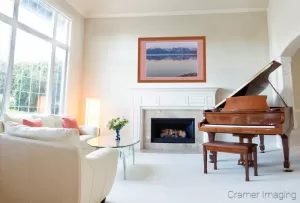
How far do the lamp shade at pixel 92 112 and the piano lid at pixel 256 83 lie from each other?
300 cm

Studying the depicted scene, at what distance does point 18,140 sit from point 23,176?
1.04ft

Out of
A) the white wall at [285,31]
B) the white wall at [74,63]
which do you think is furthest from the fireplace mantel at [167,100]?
the white wall at [285,31]

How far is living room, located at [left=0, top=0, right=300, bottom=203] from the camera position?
4.12m

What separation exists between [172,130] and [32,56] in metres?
3.80

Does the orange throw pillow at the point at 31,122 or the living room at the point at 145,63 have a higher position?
the living room at the point at 145,63

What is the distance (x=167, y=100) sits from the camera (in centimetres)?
528

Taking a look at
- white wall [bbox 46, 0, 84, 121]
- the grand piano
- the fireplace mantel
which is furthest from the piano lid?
white wall [bbox 46, 0, 84, 121]

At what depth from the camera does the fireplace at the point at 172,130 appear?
17.4ft

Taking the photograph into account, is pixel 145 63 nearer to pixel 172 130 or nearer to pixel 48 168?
pixel 172 130

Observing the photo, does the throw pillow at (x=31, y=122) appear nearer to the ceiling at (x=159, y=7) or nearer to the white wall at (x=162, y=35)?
the white wall at (x=162, y=35)

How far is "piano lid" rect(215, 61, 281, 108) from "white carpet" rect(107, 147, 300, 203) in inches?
49.2

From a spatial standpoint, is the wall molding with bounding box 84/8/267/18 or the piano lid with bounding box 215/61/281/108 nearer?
the piano lid with bounding box 215/61/281/108

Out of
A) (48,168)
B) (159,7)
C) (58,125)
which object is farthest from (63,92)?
(48,168)

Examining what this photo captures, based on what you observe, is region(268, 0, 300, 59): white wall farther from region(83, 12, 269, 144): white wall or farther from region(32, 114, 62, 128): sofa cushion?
region(32, 114, 62, 128): sofa cushion
